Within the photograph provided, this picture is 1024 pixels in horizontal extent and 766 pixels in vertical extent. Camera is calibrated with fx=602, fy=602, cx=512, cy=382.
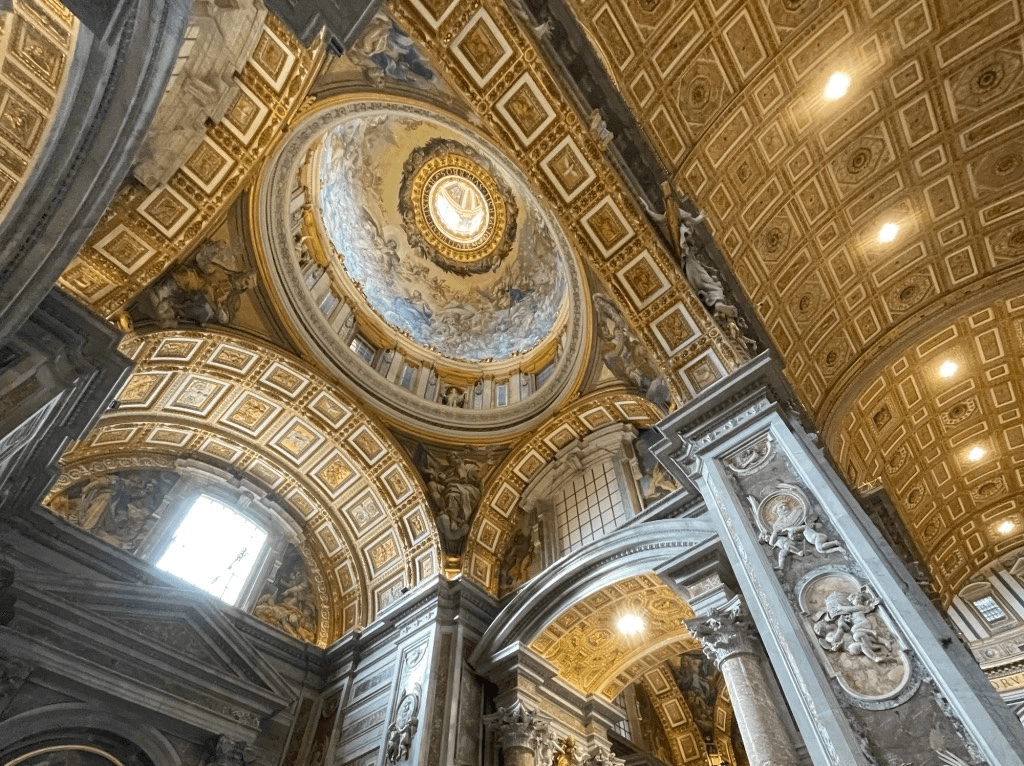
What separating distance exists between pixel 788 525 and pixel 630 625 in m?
5.43

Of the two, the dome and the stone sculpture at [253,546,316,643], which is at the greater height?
the dome

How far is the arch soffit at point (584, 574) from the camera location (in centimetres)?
907

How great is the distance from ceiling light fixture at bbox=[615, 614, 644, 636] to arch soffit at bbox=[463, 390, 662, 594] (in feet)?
9.35

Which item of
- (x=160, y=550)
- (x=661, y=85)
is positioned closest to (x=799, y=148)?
(x=661, y=85)

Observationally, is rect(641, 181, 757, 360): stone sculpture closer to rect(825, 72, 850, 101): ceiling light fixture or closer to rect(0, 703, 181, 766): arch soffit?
rect(825, 72, 850, 101): ceiling light fixture

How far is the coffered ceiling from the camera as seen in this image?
8422 mm

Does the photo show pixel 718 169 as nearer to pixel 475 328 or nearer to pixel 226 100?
pixel 226 100

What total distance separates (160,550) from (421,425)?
18.2 ft

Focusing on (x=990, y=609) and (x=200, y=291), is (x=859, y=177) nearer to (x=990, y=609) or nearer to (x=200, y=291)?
(x=200, y=291)

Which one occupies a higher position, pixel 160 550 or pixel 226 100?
pixel 226 100

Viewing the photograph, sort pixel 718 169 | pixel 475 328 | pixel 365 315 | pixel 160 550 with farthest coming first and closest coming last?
pixel 475 328 < pixel 365 315 < pixel 160 550 < pixel 718 169

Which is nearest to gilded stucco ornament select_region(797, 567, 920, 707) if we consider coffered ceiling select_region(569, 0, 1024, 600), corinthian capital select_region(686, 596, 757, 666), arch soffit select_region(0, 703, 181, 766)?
corinthian capital select_region(686, 596, 757, 666)

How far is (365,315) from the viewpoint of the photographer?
570 inches

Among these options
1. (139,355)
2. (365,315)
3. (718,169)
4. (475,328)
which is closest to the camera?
(718,169)
